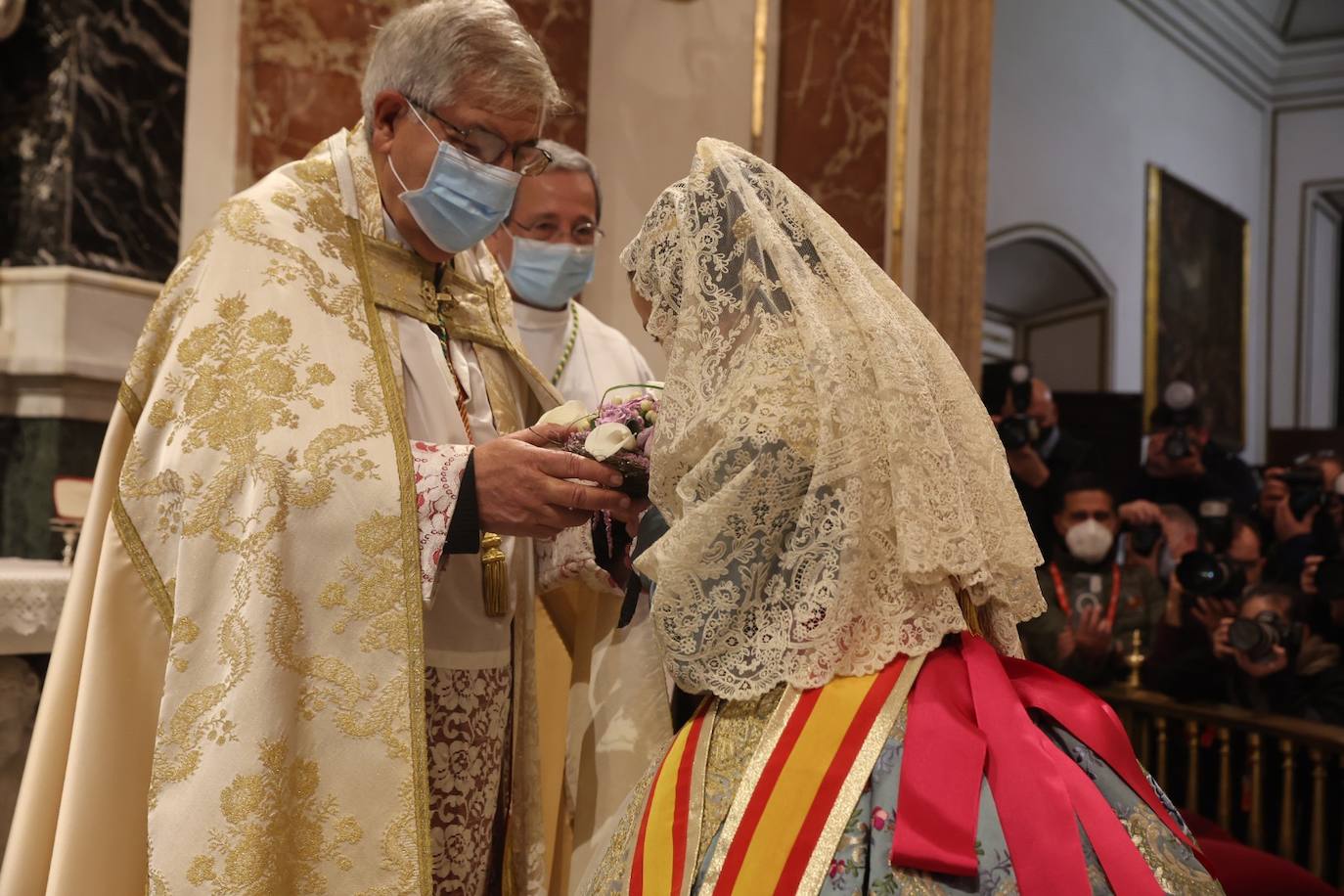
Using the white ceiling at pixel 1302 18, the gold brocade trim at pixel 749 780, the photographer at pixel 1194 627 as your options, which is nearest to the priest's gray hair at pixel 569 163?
the gold brocade trim at pixel 749 780

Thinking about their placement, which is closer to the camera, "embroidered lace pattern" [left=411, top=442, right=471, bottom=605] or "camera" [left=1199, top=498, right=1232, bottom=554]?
"embroidered lace pattern" [left=411, top=442, right=471, bottom=605]

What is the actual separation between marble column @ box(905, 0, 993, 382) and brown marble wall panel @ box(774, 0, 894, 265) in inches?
5.6

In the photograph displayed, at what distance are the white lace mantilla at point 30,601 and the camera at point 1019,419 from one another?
3.19m

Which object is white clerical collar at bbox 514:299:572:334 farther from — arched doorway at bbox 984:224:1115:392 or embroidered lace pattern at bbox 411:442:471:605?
arched doorway at bbox 984:224:1115:392

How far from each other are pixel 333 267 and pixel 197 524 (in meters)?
0.53

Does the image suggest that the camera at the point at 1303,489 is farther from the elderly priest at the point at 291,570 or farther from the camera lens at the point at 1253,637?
the elderly priest at the point at 291,570

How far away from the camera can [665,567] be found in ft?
6.20

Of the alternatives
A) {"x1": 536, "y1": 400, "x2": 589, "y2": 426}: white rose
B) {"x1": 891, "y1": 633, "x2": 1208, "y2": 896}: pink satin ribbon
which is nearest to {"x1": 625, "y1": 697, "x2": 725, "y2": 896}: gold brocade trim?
{"x1": 891, "y1": 633, "x2": 1208, "y2": 896}: pink satin ribbon

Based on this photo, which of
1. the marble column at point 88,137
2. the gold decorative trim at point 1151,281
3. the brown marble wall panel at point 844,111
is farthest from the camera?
the gold decorative trim at point 1151,281

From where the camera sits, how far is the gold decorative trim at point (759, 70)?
5324 mm

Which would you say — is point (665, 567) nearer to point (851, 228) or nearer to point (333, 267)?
point (333, 267)

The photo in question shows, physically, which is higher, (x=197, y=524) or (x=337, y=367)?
(x=337, y=367)

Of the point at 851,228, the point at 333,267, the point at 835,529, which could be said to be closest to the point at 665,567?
the point at 835,529

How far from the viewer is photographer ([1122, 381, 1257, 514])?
543cm
